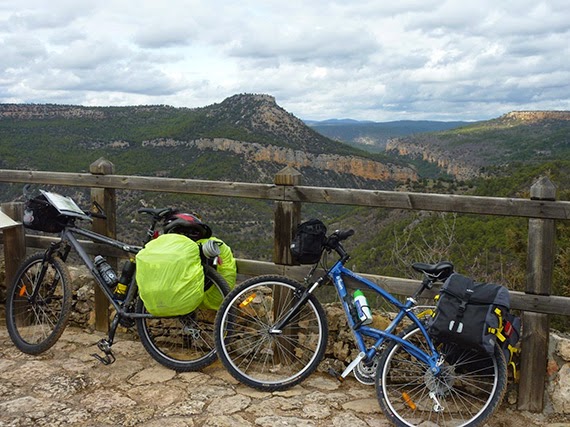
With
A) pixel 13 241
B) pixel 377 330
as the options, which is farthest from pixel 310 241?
pixel 13 241

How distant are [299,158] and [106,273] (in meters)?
46.2

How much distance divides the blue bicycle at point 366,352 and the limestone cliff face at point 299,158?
131 ft

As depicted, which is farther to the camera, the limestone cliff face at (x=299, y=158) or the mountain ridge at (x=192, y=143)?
the limestone cliff face at (x=299, y=158)

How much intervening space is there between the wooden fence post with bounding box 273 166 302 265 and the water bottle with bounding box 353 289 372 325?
732 mm

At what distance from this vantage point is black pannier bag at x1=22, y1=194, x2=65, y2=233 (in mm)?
4344

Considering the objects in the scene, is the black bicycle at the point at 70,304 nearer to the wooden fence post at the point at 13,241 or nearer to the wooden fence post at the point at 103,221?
the wooden fence post at the point at 103,221

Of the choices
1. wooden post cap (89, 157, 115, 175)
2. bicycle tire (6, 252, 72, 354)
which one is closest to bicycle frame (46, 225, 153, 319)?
bicycle tire (6, 252, 72, 354)

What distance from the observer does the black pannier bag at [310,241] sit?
3.69 meters

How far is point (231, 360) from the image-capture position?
12.2 ft

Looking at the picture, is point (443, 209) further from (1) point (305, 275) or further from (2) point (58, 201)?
(2) point (58, 201)

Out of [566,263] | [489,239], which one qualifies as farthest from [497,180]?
[566,263]

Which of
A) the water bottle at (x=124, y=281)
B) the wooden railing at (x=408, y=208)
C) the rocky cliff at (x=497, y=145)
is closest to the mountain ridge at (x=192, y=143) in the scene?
the rocky cliff at (x=497, y=145)

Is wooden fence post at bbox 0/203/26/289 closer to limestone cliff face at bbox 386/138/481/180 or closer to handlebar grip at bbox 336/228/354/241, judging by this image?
handlebar grip at bbox 336/228/354/241

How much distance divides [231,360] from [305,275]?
2.72 ft
